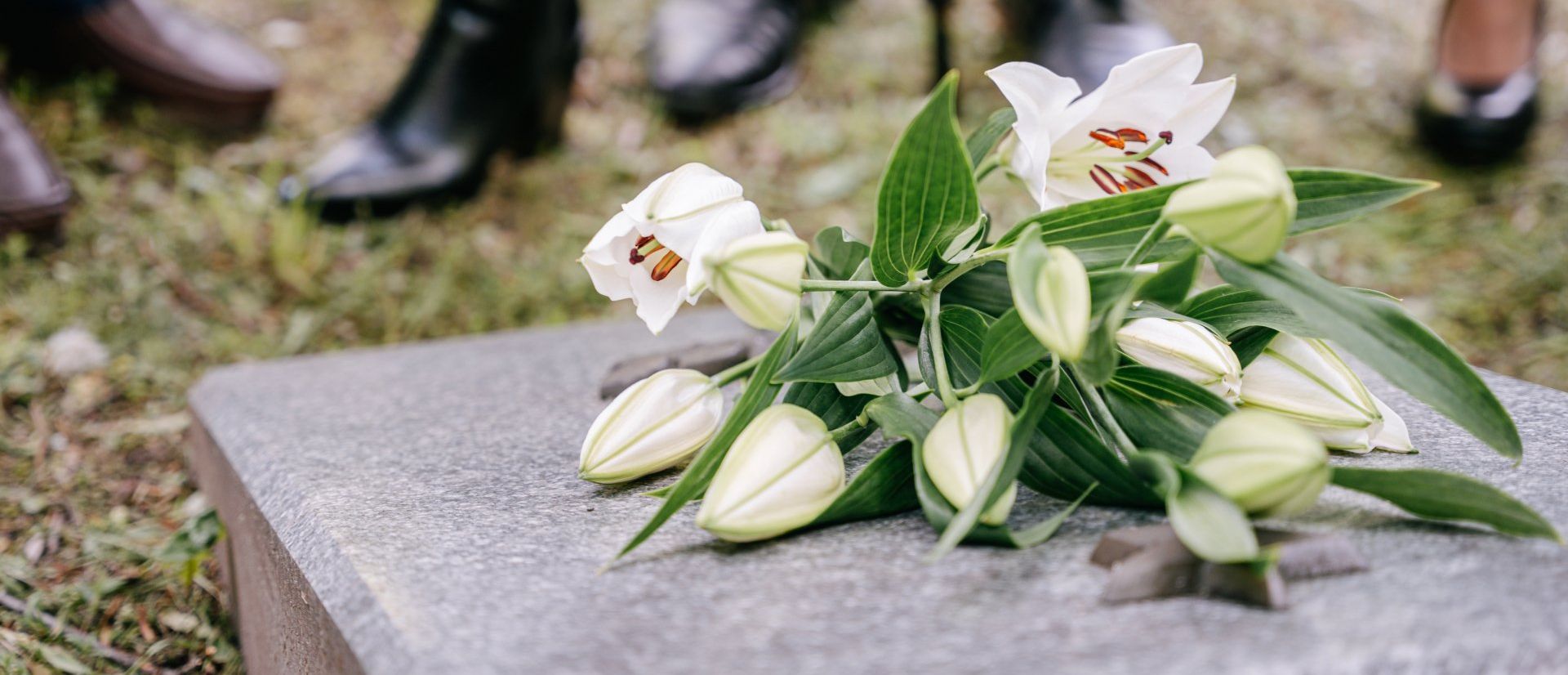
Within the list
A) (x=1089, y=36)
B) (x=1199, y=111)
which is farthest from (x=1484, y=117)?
(x=1199, y=111)

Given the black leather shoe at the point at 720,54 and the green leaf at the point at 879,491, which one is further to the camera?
the black leather shoe at the point at 720,54

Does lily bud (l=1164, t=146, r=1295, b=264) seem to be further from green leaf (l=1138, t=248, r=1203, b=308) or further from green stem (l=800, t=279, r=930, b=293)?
green stem (l=800, t=279, r=930, b=293)

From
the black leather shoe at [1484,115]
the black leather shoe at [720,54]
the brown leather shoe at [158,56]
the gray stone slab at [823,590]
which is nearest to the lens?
the gray stone slab at [823,590]

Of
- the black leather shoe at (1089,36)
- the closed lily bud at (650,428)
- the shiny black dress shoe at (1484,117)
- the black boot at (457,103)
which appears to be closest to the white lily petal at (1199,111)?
the closed lily bud at (650,428)

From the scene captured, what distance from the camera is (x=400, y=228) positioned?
1697 mm

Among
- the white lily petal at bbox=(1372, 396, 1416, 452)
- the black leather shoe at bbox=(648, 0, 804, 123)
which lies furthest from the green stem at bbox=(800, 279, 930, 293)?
the black leather shoe at bbox=(648, 0, 804, 123)

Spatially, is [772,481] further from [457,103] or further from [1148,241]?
[457,103]

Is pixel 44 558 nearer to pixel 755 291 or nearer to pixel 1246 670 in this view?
pixel 755 291

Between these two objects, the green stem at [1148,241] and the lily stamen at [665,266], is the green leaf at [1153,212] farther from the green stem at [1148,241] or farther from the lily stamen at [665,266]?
the lily stamen at [665,266]

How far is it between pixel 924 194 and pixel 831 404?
6.2 inches

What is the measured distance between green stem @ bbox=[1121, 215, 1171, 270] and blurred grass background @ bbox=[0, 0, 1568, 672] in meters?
0.81

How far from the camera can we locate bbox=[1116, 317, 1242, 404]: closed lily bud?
60 centimetres

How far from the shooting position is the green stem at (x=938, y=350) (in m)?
0.58

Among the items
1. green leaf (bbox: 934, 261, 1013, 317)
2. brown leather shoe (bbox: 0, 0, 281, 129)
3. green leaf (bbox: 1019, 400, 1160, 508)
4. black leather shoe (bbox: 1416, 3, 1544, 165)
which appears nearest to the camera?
green leaf (bbox: 1019, 400, 1160, 508)
